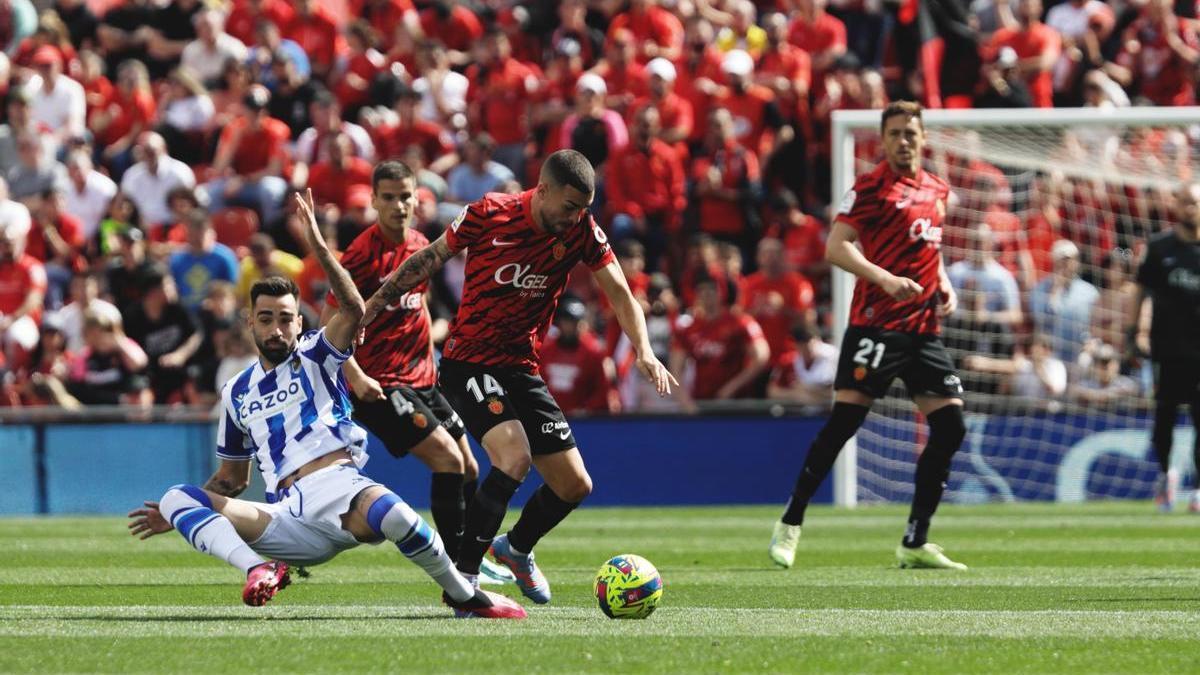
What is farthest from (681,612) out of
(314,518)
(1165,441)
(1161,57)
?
(1161,57)

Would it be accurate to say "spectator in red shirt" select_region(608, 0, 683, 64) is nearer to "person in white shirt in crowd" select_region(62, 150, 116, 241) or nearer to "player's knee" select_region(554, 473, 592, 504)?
"person in white shirt in crowd" select_region(62, 150, 116, 241)

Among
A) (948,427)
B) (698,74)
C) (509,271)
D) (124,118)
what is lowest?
(124,118)

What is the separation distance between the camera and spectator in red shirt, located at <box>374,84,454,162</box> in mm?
21156

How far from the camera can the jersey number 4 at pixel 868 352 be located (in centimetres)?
1091

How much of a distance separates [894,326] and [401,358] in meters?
2.86

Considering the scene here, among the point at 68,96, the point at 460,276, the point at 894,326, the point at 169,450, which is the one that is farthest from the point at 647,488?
the point at 68,96

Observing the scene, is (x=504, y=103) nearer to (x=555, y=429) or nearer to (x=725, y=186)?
(x=725, y=186)

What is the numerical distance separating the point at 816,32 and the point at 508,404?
13.0 metres

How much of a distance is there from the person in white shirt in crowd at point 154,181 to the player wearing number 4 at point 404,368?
11218 millimetres

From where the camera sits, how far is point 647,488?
17609mm

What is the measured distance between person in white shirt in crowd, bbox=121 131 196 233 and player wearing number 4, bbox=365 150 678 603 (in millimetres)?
13058

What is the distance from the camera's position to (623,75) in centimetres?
2109

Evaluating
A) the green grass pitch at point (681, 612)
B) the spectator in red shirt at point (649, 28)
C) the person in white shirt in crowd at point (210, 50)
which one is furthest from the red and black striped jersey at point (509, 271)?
the person in white shirt in crowd at point (210, 50)

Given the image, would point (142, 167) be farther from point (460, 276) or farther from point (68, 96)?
point (460, 276)
